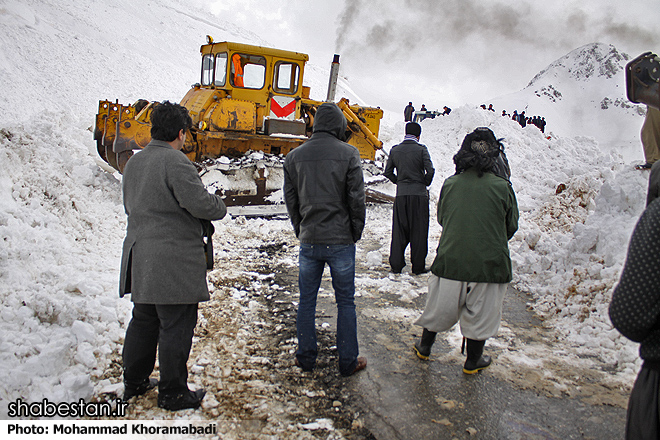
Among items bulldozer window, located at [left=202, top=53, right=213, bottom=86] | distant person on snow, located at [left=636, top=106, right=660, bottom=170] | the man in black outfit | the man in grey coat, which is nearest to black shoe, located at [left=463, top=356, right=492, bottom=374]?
the man in grey coat

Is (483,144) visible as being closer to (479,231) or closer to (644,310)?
(479,231)

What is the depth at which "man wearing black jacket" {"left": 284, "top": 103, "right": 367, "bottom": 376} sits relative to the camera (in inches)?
122

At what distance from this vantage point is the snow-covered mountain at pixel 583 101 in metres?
40.5

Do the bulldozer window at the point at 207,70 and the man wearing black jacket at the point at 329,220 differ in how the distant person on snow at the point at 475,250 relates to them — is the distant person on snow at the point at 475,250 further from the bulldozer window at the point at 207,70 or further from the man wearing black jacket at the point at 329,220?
the bulldozer window at the point at 207,70

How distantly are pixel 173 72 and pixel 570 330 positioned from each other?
111 ft

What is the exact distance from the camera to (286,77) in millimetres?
9008

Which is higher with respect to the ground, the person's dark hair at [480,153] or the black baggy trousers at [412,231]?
the person's dark hair at [480,153]

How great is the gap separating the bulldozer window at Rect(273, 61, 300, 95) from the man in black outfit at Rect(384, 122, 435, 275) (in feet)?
13.8

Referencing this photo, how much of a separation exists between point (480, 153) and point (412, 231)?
2.54 m

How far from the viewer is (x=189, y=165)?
2.58 meters

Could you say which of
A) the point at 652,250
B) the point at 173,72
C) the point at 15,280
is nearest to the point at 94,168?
the point at 15,280

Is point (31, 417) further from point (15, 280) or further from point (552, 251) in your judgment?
point (552, 251)

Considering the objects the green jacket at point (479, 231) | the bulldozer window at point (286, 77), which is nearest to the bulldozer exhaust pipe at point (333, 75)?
the bulldozer window at point (286, 77)

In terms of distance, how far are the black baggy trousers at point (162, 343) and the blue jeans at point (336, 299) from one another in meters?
0.84
